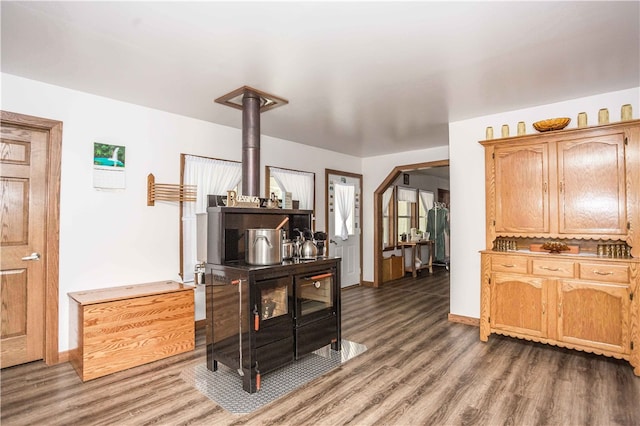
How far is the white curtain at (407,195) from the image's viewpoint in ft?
25.3

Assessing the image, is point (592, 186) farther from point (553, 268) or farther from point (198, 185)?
point (198, 185)

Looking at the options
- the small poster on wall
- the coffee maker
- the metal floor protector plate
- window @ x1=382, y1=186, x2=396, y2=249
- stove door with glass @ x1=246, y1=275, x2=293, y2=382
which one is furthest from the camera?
window @ x1=382, y1=186, x2=396, y2=249

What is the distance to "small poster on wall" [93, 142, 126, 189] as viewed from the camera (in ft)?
10.9

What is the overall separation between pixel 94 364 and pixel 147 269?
109 cm

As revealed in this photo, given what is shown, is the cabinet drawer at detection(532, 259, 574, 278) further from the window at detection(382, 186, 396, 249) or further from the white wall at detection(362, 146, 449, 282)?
the window at detection(382, 186, 396, 249)

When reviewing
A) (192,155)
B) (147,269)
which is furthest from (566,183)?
(147,269)

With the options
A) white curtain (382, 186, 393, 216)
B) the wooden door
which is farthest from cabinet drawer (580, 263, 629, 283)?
the wooden door

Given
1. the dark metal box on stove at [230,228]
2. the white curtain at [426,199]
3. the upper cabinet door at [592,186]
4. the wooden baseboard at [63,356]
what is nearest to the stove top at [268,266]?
the dark metal box on stove at [230,228]

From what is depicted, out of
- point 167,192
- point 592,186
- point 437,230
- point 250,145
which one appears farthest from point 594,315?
point 437,230

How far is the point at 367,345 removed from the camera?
347 centimetres

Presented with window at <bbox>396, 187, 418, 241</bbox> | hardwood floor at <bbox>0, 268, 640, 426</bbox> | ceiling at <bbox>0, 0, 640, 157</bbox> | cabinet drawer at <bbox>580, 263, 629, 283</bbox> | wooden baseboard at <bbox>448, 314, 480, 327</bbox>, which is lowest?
hardwood floor at <bbox>0, 268, 640, 426</bbox>

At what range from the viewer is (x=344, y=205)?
629 cm

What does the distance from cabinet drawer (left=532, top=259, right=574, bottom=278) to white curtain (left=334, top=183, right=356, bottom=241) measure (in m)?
→ 3.32

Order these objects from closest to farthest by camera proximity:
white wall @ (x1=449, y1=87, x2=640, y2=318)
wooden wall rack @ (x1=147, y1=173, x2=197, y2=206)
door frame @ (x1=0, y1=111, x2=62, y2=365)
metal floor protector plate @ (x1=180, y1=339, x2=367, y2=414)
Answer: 1. metal floor protector plate @ (x1=180, y1=339, x2=367, y2=414)
2. door frame @ (x1=0, y1=111, x2=62, y2=365)
3. wooden wall rack @ (x1=147, y1=173, x2=197, y2=206)
4. white wall @ (x1=449, y1=87, x2=640, y2=318)
